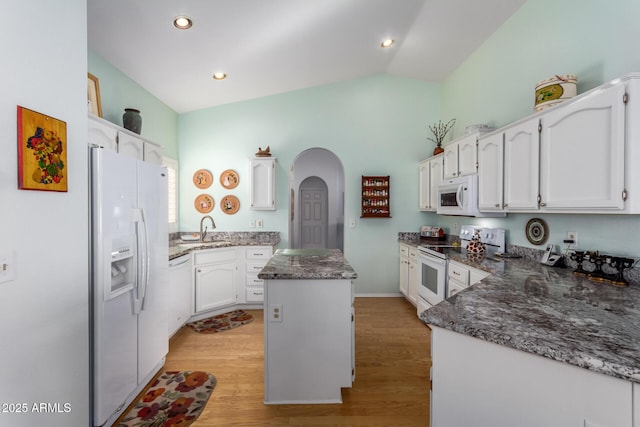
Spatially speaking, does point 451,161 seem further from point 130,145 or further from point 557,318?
point 130,145

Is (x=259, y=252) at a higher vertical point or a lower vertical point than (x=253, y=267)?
higher

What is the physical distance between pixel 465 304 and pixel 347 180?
10.9 ft

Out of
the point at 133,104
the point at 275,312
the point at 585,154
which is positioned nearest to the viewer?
the point at 585,154

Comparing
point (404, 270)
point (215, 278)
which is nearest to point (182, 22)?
point (215, 278)

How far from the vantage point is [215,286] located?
358 centimetres

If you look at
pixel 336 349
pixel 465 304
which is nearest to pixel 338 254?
pixel 336 349

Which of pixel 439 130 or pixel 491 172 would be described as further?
pixel 439 130

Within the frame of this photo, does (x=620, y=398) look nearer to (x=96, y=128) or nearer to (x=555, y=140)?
(x=555, y=140)

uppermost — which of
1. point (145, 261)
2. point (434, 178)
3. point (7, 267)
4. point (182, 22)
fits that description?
point (182, 22)

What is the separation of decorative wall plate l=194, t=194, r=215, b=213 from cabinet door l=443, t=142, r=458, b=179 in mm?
3294

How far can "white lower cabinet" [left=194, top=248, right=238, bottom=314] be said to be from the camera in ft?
11.2

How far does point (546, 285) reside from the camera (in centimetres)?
166

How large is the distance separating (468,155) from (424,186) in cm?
119

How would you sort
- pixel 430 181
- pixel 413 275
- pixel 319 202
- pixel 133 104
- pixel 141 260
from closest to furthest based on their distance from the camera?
pixel 141 260 < pixel 133 104 < pixel 413 275 < pixel 430 181 < pixel 319 202
